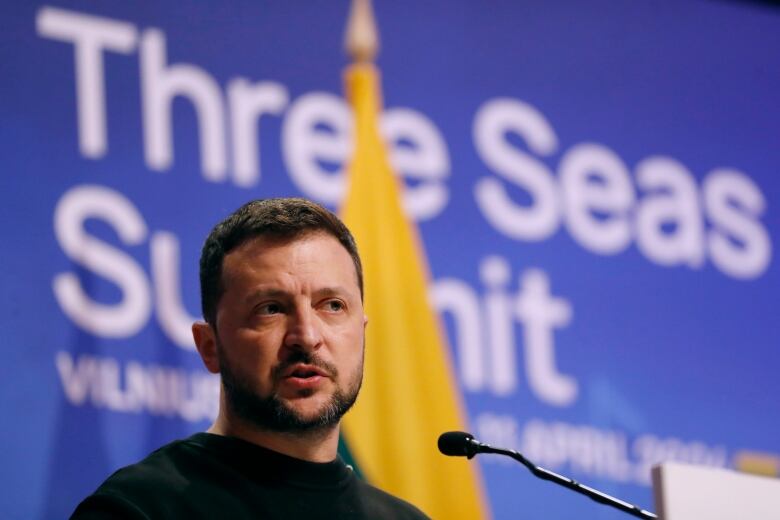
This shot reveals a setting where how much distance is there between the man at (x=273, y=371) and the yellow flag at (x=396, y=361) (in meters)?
1.66

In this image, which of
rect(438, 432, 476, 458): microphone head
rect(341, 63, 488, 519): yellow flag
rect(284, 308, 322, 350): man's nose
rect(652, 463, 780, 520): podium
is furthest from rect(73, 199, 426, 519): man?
rect(341, 63, 488, 519): yellow flag

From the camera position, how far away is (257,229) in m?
2.88

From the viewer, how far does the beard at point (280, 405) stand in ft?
9.17

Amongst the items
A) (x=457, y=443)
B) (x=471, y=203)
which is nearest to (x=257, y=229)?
(x=457, y=443)

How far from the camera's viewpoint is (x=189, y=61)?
4414mm

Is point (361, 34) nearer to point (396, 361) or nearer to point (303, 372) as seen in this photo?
point (396, 361)

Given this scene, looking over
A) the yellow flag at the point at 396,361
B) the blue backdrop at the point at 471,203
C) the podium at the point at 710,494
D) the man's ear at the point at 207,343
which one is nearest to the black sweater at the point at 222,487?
the man's ear at the point at 207,343

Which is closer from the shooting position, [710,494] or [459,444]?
[710,494]

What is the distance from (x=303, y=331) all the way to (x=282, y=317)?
59 mm

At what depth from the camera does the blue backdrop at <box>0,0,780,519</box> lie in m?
4.00

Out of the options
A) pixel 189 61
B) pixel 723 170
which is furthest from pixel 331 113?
pixel 723 170

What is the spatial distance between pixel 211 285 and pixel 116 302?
121cm

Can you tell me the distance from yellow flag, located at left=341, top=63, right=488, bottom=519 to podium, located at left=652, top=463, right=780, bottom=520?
7.36ft

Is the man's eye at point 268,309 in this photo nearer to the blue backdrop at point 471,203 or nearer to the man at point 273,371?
the man at point 273,371
